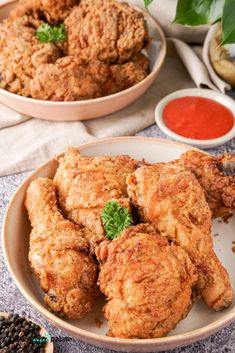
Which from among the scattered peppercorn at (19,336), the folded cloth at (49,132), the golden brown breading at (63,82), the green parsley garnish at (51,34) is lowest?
the folded cloth at (49,132)

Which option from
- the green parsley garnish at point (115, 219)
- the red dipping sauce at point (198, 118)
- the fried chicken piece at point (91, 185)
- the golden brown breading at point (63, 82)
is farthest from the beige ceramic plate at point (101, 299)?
the golden brown breading at point (63, 82)

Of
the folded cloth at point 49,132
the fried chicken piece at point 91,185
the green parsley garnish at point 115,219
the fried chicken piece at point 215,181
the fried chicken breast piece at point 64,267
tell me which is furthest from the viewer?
the folded cloth at point 49,132

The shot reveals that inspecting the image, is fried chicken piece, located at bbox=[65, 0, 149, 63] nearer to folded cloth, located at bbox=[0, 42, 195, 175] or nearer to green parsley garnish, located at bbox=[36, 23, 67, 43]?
green parsley garnish, located at bbox=[36, 23, 67, 43]

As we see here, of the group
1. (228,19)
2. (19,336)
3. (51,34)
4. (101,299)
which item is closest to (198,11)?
(228,19)

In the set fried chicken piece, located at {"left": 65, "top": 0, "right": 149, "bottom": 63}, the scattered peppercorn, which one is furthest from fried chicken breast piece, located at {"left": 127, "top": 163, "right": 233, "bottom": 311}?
fried chicken piece, located at {"left": 65, "top": 0, "right": 149, "bottom": 63}

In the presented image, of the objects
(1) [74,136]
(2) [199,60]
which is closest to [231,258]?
(1) [74,136]

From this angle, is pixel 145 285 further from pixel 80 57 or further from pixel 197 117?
pixel 80 57

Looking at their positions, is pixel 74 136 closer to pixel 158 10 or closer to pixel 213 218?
pixel 213 218

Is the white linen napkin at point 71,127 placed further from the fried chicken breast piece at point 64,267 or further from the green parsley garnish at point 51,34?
the fried chicken breast piece at point 64,267
